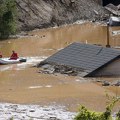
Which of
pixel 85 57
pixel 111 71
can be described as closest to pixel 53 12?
pixel 85 57

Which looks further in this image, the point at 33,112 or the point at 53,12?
the point at 53,12

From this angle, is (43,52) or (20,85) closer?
(20,85)

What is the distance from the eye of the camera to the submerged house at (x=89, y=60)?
1141 inches

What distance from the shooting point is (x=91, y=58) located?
30.2m

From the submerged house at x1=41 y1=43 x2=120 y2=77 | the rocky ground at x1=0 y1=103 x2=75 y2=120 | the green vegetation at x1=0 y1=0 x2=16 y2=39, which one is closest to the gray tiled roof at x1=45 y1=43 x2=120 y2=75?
the submerged house at x1=41 y1=43 x2=120 y2=77

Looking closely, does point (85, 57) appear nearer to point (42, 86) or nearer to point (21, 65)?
point (21, 65)

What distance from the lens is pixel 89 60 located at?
30203 millimetres

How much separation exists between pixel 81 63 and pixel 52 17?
2542cm

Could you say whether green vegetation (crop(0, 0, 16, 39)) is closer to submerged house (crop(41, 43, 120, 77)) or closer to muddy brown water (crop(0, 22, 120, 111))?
muddy brown water (crop(0, 22, 120, 111))

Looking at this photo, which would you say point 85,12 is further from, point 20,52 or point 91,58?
point 91,58

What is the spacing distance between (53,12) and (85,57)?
2601 centimetres

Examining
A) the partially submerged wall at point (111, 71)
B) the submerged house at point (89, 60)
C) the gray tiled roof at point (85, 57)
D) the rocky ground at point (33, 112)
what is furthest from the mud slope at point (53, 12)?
the rocky ground at point (33, 112)

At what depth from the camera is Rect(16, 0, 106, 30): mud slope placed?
5228cm

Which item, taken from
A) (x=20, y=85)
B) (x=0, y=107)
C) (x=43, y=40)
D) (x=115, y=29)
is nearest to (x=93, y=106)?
(x=0, y=107)
